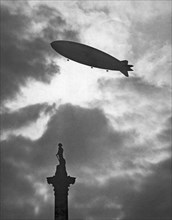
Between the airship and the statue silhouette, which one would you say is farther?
the airship

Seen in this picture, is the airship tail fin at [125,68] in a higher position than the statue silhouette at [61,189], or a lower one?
higher

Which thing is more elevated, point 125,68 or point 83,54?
point 125,68

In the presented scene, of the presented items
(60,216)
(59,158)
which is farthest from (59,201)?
(59,158)

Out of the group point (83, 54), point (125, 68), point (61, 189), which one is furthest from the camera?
point (125, 68)

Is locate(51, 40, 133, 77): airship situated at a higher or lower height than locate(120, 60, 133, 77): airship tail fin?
lower

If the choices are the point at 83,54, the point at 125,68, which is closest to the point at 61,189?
the point at 83,54

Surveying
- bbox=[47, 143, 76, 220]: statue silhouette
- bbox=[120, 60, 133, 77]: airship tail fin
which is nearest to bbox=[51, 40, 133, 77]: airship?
bbox=[120, 60, 133, 77]: airship tail fin

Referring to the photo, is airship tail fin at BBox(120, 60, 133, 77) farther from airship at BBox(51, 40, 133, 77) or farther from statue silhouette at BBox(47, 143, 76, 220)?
statue silhouette at BBox(47, 143, 76, 220)

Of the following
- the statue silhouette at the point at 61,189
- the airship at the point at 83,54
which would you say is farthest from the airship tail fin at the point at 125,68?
the statue silhouette at the point at 61,189

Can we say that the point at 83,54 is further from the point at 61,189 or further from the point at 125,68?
the point at 61,189

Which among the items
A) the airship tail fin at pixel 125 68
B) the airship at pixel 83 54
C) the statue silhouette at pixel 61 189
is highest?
the airship tail fin at pixel 125 68

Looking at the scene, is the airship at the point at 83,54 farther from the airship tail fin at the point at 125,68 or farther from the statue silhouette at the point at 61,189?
the statue silhouette at the point at 61,189
